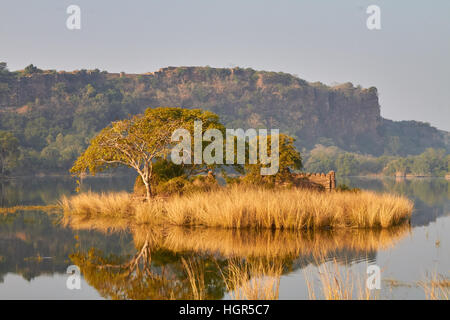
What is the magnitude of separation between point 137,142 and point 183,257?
32.8 feet

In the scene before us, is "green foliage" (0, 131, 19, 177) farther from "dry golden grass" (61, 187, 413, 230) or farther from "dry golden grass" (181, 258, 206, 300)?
→ "dry golden grass" (181, 258, 206, 300)

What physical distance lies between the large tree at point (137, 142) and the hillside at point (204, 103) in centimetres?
8632

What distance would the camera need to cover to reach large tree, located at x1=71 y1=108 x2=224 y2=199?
20.7 m

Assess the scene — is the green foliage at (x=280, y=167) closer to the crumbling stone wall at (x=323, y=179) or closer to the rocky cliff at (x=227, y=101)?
the crumbling stone wall at (x=323, y=179)

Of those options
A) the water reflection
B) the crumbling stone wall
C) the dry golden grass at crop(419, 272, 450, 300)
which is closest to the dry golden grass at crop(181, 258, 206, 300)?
the water reflection

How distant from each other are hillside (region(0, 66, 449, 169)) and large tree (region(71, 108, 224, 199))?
86.3 meters

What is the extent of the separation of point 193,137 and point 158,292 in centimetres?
1358

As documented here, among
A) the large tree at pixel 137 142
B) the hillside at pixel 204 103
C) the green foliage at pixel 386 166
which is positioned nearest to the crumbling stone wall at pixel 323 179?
the large tree at pixel 137 142

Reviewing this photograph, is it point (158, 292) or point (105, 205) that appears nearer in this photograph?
point (158, 292)

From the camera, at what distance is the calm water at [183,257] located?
9.30m

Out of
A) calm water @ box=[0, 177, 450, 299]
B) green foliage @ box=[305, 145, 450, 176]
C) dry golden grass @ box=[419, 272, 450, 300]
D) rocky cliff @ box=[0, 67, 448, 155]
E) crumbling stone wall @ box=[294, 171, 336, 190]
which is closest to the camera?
dry golden grass @ box=[419, 272, 450, 300]
